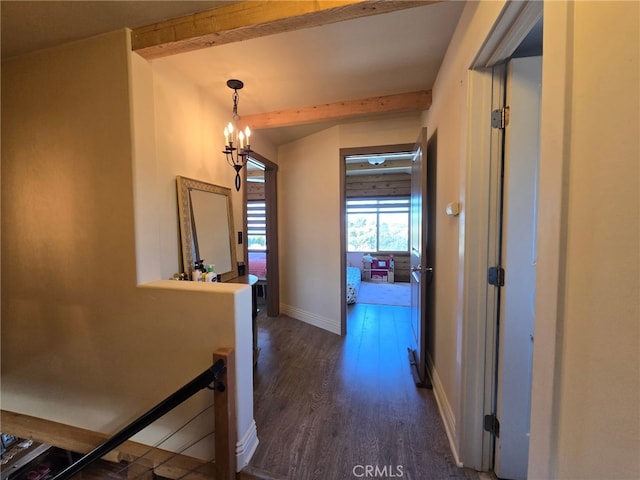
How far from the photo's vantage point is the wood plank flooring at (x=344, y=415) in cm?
144

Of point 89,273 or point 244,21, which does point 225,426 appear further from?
point 244,21

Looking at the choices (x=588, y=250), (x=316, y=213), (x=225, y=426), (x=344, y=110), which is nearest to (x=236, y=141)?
(x=344, y=110)

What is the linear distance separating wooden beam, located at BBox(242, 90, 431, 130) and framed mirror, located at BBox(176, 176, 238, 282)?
2.92 ft

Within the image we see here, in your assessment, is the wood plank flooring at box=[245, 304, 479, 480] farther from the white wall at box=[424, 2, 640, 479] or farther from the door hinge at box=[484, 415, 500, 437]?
the white wall at box=[424, 2, 640, 479]

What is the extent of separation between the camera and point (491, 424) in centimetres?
135

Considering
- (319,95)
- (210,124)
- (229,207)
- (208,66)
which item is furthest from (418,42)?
(229,207)

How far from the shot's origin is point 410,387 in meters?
2.13

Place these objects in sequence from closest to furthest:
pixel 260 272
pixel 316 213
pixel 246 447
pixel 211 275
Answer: pixel 246 447 → pixel 211 275 → pixel 316 213 → pixel 260 272

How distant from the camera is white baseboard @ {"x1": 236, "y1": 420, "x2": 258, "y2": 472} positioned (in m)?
1.43

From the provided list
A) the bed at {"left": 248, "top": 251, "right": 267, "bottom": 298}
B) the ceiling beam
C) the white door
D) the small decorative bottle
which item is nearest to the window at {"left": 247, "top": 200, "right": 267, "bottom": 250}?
the bed at {"left": 248, "top": 251, "right": 267, "bottom": 298}

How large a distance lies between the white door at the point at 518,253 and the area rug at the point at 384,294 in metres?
3.18

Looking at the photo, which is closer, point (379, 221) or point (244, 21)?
point (244, 21)

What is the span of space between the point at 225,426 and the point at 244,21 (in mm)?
2170

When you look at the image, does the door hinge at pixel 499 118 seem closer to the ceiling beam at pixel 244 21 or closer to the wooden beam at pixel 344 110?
the ceiling beam at pixel 244 21
